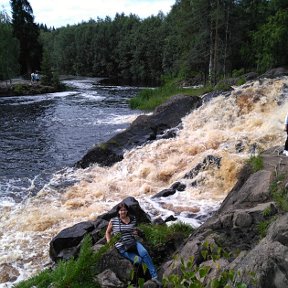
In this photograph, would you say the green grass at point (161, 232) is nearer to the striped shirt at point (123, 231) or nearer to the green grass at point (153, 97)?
the striped shirt at point (123, 231)

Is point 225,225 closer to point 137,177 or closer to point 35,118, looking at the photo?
point 137,177

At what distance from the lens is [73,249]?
1030cm

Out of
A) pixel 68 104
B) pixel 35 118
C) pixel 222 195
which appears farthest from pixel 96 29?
pixel 222 195

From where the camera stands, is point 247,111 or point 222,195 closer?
point 222,195

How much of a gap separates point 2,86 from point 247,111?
36236 mm

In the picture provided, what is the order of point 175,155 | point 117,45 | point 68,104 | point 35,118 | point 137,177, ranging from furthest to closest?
1. point 117,45
2. point 68,104
3. point 35,118
4. point 175,155
5. point 137,177

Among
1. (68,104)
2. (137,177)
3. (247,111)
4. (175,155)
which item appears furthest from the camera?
(68,104)

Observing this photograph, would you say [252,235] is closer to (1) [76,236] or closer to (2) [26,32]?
(1) [76,236]

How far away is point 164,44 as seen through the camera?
255ft

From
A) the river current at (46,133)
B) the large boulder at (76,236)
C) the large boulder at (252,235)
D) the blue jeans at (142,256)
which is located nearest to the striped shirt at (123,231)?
the blue jeans at (142,256)

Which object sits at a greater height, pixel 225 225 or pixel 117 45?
pixel 117 45

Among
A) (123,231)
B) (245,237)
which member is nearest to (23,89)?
(123,231)

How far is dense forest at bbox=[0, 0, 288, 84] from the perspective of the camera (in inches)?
1334

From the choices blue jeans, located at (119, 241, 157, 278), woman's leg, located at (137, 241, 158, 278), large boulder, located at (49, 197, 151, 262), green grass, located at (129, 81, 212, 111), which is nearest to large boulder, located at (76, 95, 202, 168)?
large boulder, located at (49, 197, 151, 262)
